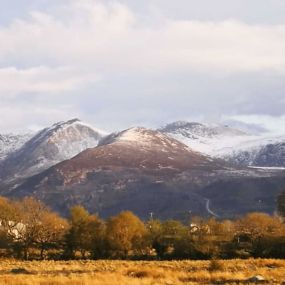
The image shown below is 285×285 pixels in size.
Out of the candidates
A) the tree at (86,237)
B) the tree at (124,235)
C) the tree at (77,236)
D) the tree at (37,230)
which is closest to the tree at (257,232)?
the tree at (124,235)

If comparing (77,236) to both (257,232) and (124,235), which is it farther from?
(257,232)

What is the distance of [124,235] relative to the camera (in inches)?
3199

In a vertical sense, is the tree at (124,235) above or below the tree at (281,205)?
below

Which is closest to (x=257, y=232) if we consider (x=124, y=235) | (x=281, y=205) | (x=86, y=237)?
(x=281, y=205)

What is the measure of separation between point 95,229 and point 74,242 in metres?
3.53

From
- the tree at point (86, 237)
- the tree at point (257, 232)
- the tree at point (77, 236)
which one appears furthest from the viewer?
the tree at point (77, 236)

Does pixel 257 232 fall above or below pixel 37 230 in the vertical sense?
above

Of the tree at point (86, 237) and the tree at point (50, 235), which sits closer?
the tree at point (86, 237)

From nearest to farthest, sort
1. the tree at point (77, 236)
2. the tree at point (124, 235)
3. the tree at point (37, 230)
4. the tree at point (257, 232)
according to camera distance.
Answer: the tree at point (257, 232) < the tree at point (124, 235) < the tree at point (77, 236) < the tree at point (37, 230)

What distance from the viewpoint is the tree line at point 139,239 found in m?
76.9

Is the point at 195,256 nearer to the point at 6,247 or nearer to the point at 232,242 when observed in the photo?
the point at 232,242

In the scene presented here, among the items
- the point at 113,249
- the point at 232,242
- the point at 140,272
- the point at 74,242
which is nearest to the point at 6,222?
the point at 74,242

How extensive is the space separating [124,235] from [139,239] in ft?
8.66

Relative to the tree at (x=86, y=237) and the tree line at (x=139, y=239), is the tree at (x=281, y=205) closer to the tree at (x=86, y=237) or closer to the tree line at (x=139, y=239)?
the tree line at (x=139, y=239)
